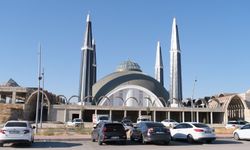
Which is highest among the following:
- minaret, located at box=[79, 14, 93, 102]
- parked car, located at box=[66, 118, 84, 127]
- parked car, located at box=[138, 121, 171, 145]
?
minaret, located at box=[79, 14, 93, 102]

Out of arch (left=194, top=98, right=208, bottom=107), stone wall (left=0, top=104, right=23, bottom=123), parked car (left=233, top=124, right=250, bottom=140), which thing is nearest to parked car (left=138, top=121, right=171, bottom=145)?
parked car (left=233, top=124, right=250, bottom=140)

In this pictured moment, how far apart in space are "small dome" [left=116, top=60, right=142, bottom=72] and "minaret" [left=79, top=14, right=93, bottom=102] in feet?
77.1

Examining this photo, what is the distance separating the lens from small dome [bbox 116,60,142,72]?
15388 centimetres

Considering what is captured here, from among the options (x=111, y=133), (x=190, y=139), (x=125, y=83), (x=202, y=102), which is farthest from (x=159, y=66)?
(x=111, y=133)

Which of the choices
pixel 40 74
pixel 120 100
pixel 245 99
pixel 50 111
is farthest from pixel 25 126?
pixel 120 100

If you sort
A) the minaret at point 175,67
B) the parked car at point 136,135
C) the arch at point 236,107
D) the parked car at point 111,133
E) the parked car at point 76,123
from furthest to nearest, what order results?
the minaret at point 175,67
the arch at point 236,107
the parked car at point 76,123
the parked car at point 136,135
the parked car at point 111,133

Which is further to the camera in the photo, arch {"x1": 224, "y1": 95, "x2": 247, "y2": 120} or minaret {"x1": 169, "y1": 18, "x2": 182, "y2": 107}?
minaret {"x1": 169, "y1": 18, "x2": 182, "y2": 107}

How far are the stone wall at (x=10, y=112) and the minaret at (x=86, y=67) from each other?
41.2 meters

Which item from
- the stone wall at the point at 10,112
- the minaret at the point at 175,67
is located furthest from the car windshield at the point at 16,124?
the minaret at the point at 175,67

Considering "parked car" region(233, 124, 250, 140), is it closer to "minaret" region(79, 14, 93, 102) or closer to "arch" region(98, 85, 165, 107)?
"arch" region(98, 85, 165, 107)

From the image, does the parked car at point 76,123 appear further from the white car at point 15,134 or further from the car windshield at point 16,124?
the white car at point 15,134

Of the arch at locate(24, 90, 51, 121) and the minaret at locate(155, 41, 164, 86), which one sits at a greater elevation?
the minaret at locate(155, 41, 164, 86)

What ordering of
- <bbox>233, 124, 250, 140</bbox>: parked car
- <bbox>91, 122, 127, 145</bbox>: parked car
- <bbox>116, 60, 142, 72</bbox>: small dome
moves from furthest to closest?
<bbox>116, 60, 142, 72</bbox>: small dome → <bbox>233, 124, 250, 140</bbox>: parked car → <bbox>91, 122, 127, 145</bbox>: parked car

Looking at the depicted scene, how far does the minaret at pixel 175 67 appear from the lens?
131 meters
